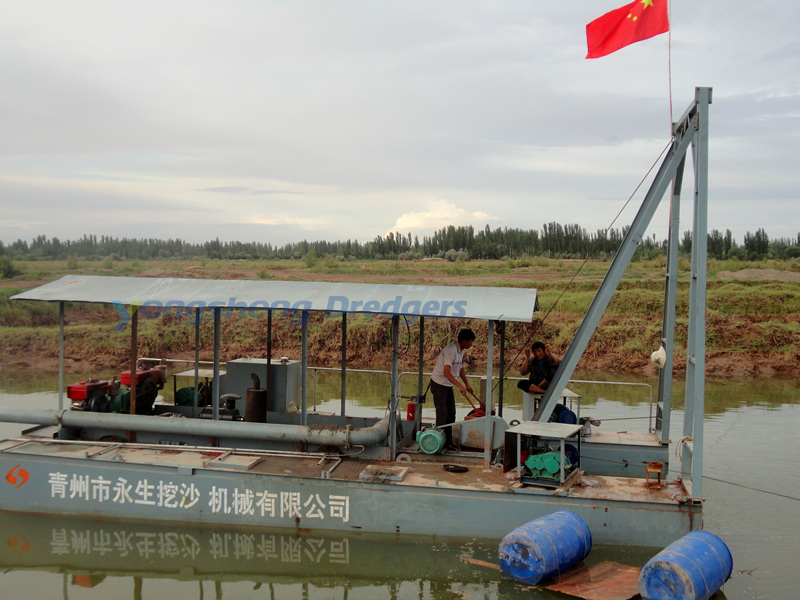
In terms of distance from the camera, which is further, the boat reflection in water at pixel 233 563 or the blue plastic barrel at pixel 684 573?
the boat reflection in water at pixel 233 563

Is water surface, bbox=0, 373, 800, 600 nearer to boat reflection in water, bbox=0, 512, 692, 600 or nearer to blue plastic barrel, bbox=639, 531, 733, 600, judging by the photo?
Answer: boat reflection in water, bbox=0, 512, 692, 600

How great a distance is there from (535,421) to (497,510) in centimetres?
131

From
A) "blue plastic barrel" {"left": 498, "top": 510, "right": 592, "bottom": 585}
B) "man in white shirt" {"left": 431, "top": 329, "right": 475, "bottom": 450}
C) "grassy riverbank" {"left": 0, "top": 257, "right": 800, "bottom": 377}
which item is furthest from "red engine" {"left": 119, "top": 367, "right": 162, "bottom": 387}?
"grassy riverbank" {"left": 0, "top": 257, "right": 800, "bottom": 377}

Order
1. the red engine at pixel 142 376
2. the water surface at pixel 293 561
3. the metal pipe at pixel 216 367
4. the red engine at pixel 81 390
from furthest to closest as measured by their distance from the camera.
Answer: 1. the red engine at pixel 142 376
2. the red engine at pixel 81 390
3. the metal pipe at pixel 216 367
4. the water surface at pixel 293 561

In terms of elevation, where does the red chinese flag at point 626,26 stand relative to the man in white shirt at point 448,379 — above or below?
above

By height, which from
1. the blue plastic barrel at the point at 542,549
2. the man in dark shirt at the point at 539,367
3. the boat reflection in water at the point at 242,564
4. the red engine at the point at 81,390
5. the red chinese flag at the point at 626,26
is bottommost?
the boat reflection in water at the point at 242,564

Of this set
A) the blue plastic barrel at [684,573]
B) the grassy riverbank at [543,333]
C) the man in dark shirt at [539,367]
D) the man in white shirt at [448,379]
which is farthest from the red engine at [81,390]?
the grassy riverbank at [543,333]

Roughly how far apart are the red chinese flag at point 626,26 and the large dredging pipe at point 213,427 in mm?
5827

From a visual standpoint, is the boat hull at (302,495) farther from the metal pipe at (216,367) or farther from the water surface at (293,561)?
the metal pipe at (216,367)

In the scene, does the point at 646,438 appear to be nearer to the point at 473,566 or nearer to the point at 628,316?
the point at 473,566

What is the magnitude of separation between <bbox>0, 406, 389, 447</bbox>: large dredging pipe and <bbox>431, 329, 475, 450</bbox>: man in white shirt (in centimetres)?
78

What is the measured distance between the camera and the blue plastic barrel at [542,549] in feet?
21.9

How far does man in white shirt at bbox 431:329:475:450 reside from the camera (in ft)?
29.2

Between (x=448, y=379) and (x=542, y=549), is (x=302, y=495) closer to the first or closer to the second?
(x=448, y=379)
